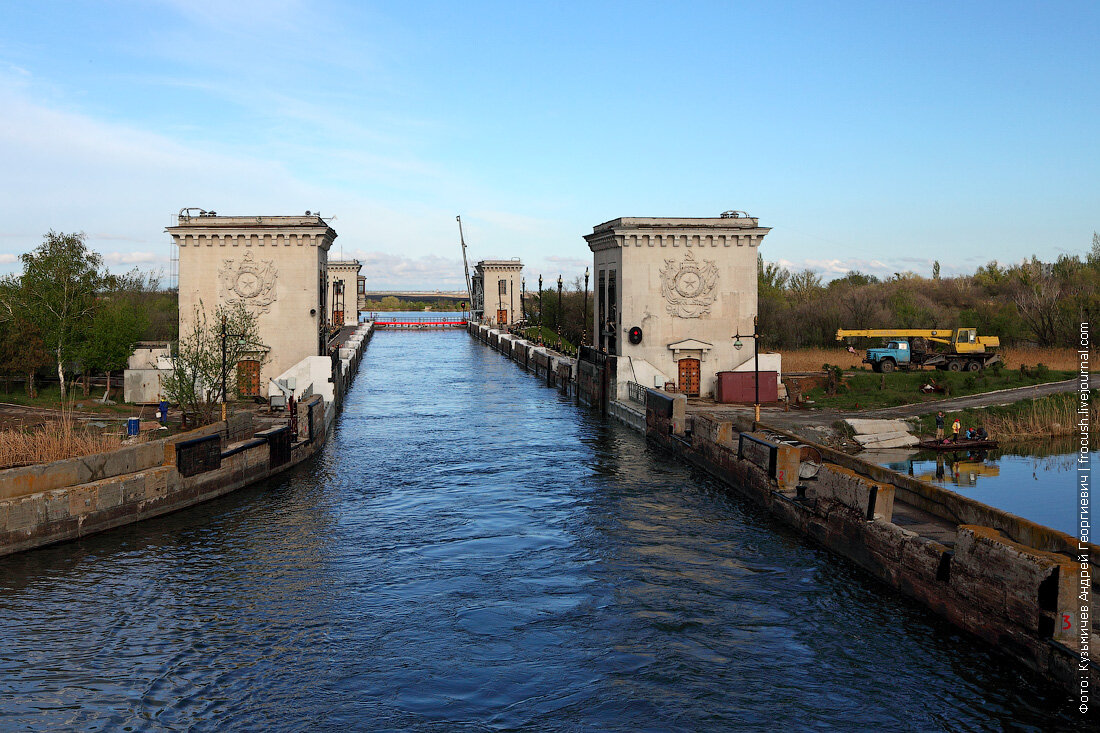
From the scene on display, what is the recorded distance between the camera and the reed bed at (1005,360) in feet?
160

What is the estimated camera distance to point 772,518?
23266mm

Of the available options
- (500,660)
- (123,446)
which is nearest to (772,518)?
(500,660)

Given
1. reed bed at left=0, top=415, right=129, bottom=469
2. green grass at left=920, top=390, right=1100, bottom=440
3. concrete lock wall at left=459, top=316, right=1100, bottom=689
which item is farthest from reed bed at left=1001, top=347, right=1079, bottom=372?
reed bed at left=0, top=415, right=129, bottom=469

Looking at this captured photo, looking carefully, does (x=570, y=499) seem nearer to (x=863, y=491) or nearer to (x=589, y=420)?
(x=863, y=491)

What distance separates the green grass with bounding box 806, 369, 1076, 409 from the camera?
38.8 meters

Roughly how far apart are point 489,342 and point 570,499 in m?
79.2

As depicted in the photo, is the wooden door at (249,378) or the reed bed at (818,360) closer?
the wooden door at (249,378)

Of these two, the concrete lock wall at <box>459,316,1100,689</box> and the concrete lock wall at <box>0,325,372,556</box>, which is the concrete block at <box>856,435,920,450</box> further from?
the concrete lock wall at <box>0,325,372,556</box>

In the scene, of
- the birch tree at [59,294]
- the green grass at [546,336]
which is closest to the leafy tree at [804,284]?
the green grass at [546,336]

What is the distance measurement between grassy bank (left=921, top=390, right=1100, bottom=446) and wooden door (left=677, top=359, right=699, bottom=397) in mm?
11067

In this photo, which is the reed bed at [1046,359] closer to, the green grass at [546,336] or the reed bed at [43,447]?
the green grass at [546,336]

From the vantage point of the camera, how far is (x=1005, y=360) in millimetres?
50125

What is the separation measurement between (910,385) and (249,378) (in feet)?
108

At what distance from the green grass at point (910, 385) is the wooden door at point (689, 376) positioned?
558cm
